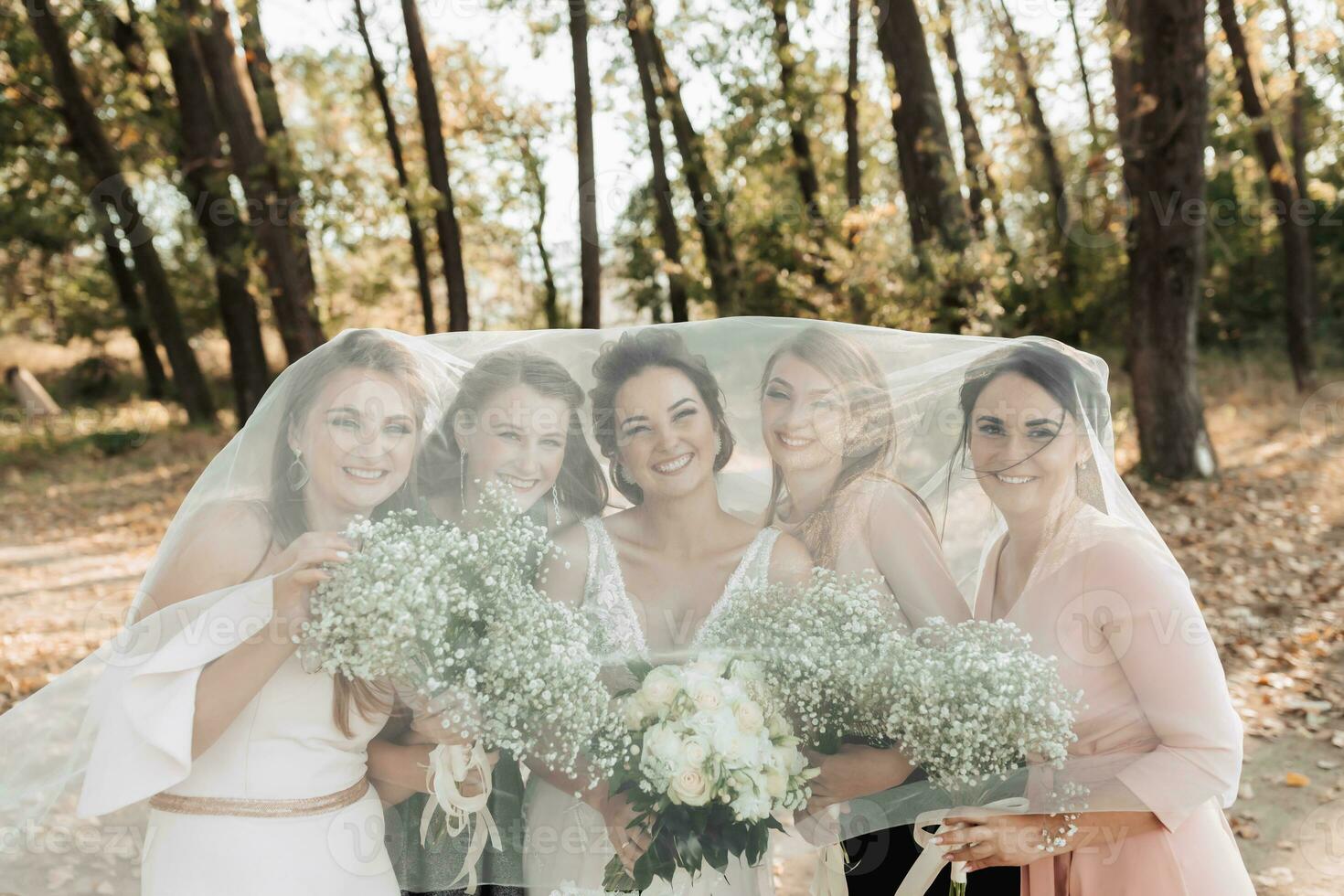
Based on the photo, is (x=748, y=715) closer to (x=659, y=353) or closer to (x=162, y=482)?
(x=659, y=353)

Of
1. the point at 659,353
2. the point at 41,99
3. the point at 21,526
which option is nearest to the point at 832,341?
the point at 659,353

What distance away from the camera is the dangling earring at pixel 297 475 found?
284 centimetres

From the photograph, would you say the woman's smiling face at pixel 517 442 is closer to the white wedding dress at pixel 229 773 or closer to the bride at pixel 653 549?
the bride at pixel 653 549

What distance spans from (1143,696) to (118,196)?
706 inches

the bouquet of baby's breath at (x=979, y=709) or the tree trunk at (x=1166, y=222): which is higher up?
the tree trunk at (x=1166, y=222)

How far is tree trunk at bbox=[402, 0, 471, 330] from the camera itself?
41.0ft

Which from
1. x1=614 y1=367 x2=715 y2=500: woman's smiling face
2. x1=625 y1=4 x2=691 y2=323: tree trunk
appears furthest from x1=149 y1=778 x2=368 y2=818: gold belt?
x1=625 y1=4 x2=691 y2=323: tree trunk

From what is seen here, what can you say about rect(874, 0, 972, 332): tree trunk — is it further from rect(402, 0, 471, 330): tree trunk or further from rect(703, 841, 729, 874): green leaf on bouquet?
rect(703, 841, 729, 874): green leaf on bouquet

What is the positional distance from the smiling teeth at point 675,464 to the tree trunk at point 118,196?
1571 cm

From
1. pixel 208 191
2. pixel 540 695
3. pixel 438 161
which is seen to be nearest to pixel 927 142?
pixel 438 161

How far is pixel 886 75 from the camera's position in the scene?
11555 mm

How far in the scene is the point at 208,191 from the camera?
1401 centimetres

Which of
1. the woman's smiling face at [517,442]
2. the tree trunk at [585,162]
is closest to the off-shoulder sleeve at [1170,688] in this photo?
the woman's smiling face at [517,442]

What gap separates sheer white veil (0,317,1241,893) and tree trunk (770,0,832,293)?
8.88 m
